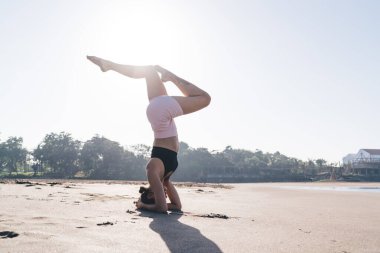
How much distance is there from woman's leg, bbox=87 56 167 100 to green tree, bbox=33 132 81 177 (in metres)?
46.4

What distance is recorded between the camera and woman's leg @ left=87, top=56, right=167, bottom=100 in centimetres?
323

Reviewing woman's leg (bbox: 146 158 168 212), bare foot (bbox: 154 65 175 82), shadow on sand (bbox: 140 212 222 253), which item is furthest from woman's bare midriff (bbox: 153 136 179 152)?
shadow on sand (bbox: 140 212 222 253)

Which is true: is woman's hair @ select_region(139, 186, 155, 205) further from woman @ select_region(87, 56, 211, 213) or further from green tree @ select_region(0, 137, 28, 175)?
green tree @ select_region(0, 137, 28, 175)

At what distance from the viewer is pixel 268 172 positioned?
179ft

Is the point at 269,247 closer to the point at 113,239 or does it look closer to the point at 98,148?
the point at 113,239

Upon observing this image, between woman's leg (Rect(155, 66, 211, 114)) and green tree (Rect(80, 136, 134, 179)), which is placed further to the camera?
green tree (Rect(80, 136, 134, 179))

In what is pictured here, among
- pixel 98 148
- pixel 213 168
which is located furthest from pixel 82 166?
pixel 213 168

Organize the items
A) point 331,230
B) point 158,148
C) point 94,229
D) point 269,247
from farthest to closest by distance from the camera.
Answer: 1. point 158,148
2. point 331,230
3. point 94,229
4. point 269,247

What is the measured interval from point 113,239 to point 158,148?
5.13ft

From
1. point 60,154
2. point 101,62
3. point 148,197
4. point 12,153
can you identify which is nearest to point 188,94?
point 101,62

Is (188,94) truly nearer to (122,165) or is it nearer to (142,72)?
(142,72)

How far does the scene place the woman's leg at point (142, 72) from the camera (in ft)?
10.6

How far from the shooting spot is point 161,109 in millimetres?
3162

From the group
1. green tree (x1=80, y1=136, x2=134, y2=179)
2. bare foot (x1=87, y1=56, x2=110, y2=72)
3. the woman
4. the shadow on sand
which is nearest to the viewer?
the shadow on sand
